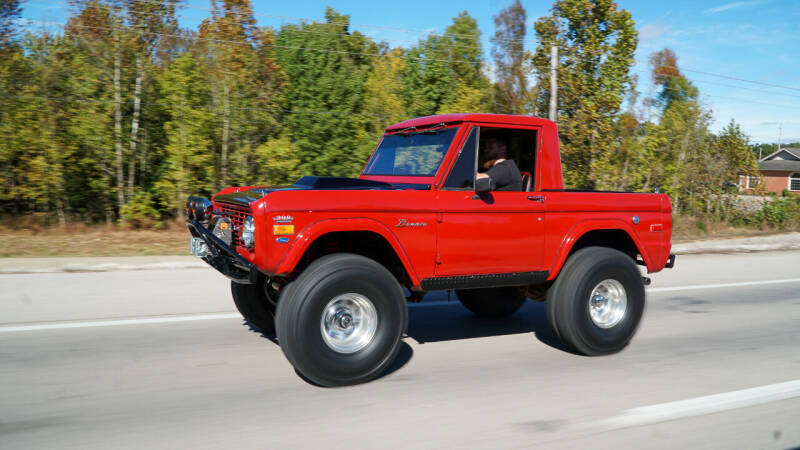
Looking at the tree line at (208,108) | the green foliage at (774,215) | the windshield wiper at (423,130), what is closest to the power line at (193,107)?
the tree line at (208,108)

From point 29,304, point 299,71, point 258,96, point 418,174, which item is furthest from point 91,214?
point 418,174

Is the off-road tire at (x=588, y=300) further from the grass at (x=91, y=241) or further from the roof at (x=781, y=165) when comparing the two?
the roof at (x=781, y=165)

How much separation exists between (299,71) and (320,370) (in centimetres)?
1844

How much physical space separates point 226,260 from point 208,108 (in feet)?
40.0

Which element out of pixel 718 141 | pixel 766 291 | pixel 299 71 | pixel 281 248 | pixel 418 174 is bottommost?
pixel 766 291

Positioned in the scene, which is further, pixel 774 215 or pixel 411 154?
pixel 774 215

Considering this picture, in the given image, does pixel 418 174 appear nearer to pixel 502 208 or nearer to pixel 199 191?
pixel 502 208

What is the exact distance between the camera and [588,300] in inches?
210

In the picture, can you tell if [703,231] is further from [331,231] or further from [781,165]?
Answer: [781,165]

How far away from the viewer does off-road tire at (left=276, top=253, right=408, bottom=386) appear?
419cm

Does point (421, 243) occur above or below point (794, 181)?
below

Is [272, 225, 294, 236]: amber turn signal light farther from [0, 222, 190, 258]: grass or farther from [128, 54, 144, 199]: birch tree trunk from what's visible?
[128, 54, 144, 199]: birch tree trunk

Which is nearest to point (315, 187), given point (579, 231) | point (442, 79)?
point (579, 231)

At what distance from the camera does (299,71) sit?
21.2 m
